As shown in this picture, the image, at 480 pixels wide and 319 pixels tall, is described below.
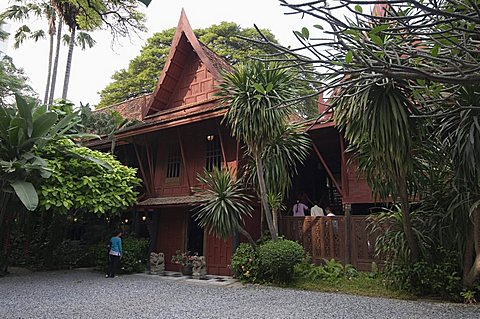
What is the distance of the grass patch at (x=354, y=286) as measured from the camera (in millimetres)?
6230

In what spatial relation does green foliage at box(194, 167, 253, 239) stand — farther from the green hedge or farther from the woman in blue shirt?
the woman in blue shirt

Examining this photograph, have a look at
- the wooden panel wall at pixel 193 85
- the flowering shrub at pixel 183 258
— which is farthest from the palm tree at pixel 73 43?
the flowering shrub at pixel 183 258

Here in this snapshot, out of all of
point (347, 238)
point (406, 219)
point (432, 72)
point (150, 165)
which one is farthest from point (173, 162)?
point (432, 72)

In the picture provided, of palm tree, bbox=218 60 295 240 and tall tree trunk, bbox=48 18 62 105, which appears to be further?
tall tree trunk, bbox=48 18 62 105

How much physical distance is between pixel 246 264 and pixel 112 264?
12.1ft

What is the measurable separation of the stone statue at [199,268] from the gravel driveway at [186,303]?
1.02m

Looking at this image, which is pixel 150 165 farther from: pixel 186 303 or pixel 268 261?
pixel 186 303

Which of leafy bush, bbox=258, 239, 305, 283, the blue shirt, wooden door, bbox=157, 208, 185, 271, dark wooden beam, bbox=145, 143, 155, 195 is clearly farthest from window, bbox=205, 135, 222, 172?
leafy bush, bbox=258, 239, 305, 283

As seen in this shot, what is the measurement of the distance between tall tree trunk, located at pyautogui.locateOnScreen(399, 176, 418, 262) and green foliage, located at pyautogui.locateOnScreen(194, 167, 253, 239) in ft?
11.4

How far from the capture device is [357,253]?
767 centimetres

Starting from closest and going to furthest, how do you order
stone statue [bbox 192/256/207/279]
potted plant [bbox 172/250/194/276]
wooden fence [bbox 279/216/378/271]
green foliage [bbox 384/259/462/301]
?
green foliage [bbox 384/259/462/301] < wooden fence [bbox 279/216/378/271] < stone statue [bbox 192/256/207/279] < potted plant [bbox 172/250/194/276]

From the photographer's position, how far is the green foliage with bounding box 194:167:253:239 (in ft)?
25.3

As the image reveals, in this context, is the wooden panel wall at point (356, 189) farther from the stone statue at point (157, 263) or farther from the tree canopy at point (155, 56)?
the tree canopy at point (155, 56)

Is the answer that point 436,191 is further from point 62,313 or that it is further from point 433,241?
point 62,313
